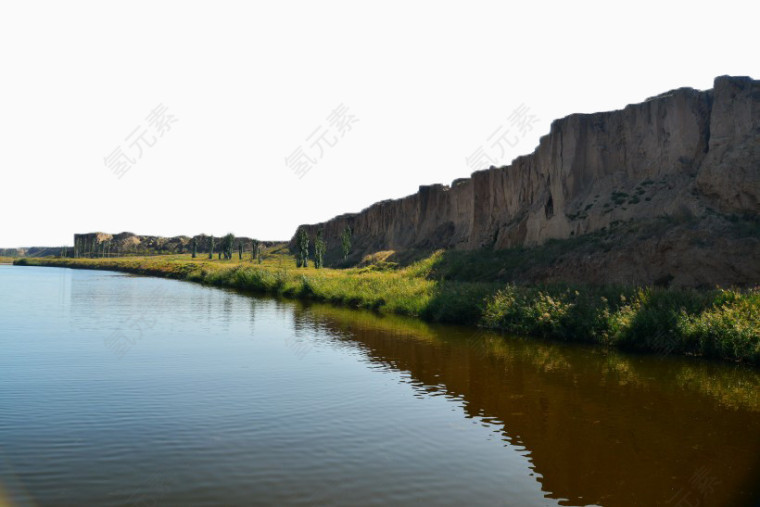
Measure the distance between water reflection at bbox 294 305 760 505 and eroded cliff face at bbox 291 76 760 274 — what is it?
56.9ft

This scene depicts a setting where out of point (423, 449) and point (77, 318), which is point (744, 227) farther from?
point (77, 318)

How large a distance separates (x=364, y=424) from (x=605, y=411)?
5.01 m

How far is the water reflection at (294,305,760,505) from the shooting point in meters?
7.86

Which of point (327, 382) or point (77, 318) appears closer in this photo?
point (327, 382)

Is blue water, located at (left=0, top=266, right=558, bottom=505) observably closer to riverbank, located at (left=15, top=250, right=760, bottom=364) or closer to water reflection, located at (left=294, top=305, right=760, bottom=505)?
water reflection, located at (left=294, top=305, right=760, bottom=505)

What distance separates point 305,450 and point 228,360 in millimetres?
8272

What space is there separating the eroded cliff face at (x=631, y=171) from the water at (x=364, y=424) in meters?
17.4

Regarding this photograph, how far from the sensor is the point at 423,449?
9.01 meters

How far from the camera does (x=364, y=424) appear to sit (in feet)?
33.7

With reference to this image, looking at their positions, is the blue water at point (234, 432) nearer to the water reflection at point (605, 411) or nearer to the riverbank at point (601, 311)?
the water reflection at point (605, 411)

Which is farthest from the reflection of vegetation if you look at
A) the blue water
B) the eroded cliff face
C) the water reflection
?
the eroded cliff face

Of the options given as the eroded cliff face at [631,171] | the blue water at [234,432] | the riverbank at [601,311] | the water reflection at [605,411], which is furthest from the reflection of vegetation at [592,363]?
the eroded cliff face at [631,171]

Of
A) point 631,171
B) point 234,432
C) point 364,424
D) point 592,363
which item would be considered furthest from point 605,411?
point 631,171

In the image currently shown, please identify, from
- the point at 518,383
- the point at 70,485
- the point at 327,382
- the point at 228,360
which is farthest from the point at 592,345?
the point at 70,485
